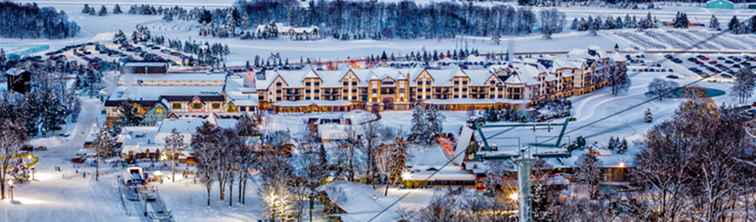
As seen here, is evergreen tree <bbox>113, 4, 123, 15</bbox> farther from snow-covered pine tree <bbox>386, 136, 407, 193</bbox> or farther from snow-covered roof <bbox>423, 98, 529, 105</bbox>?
snow-covered pine tree <bbox>386, 136, 407, 193</bbox>

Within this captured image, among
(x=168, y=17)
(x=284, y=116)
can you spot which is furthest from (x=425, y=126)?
(x=168, y=17)

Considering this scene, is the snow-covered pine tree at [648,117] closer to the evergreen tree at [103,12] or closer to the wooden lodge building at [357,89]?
the wooden lodge building at [357,89]

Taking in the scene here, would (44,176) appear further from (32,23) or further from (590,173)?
(32,23)

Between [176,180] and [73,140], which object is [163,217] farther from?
[73,140]

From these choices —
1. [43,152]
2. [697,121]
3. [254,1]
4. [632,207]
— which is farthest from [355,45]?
[632,207]

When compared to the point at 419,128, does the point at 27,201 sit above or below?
below

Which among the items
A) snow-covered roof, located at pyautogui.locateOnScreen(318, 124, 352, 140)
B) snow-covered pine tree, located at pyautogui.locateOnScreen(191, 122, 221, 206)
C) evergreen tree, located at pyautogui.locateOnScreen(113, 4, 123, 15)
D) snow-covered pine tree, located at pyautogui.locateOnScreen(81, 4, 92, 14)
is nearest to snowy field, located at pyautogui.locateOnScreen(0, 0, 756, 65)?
snow-covered pine tree, located at pyautogui.locateOnScreen(81, 4, 92, 14)

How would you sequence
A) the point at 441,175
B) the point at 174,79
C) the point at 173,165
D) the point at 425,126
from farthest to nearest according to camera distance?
the point at 174,79 < the point at 425,126 < the point at 173,165 < the point at 441,175
